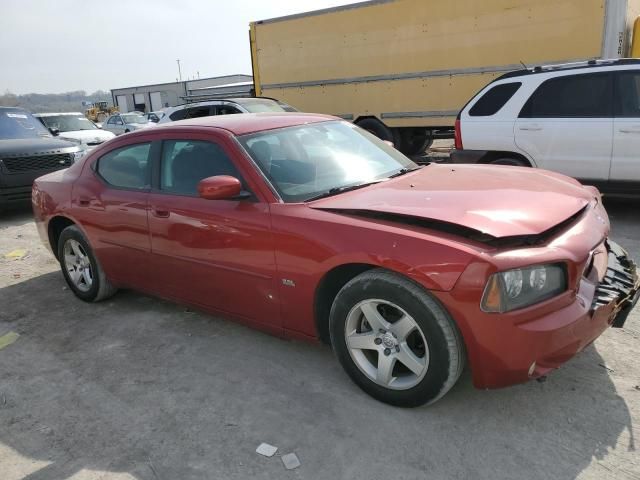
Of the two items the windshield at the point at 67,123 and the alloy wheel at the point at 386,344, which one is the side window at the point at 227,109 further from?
the alloy wheel at the point at 386,344

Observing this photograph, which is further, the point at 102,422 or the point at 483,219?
the point at 102,422

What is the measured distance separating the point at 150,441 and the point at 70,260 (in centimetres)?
269

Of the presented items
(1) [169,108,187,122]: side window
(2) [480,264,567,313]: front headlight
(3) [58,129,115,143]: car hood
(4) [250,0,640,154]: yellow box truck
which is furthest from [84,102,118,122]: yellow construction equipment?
(2) [480,264,567,313]: front headlight

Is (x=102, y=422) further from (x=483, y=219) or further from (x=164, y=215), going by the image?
(x=483, y=219)

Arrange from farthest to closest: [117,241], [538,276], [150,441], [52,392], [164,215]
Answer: [117,241]
[164,215]
[52,392]
[150,441]
[538,276]

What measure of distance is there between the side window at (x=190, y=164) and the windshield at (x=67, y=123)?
11.9m

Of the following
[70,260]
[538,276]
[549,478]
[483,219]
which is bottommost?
[549,478]

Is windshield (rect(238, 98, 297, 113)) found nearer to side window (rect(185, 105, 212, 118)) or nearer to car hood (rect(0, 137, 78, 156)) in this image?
side window (rect(185, 105, 212, 118))

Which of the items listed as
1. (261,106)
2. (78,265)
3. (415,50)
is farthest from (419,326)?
(415,50)

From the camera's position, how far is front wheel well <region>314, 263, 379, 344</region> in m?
2.93

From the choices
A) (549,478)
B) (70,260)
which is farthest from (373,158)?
(70,260)

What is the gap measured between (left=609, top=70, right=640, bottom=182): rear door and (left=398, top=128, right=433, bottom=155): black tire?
5333 mm

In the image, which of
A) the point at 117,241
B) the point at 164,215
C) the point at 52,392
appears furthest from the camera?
the point at 117,241

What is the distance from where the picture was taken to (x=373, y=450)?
2.55 meters
